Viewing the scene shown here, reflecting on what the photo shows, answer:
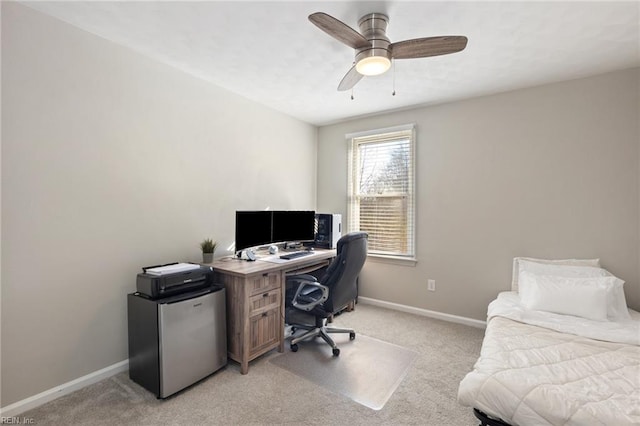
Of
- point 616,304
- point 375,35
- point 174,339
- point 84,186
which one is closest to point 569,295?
point 616,304

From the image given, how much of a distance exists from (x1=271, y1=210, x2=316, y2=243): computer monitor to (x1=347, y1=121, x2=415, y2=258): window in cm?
76

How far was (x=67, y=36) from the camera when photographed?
1910mm

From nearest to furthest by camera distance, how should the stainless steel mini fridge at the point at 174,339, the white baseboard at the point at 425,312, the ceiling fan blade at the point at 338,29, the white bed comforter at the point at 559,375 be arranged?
the white bed comforter at the point at 559,375 → the ceiling fan blade at the point at 338,29 → the stainless steel mini fridge at the point at 174,339 → the white baseboard at the point at 425,312

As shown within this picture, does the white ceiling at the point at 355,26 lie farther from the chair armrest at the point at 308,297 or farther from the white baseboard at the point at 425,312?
the white baseboard at the point at 425,312

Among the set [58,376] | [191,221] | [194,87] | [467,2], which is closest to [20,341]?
[58,376]

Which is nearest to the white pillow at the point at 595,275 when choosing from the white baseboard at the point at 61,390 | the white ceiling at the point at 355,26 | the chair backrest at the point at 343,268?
the chair backrest at the point at 343,268

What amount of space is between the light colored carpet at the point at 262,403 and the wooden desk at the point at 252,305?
156mm

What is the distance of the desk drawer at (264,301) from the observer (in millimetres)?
2262

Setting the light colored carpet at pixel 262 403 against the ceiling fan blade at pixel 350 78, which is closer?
the light colored carpet at pixel 262 403

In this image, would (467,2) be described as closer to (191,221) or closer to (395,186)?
(395,186)

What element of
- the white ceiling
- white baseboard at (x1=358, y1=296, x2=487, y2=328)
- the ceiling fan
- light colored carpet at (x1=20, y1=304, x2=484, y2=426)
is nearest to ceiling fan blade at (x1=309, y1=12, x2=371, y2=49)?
the ceiling fan

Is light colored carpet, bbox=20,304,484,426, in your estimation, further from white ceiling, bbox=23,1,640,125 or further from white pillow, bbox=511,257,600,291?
white ceiling, bbox=23,1,640,125

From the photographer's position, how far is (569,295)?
84.1 inches

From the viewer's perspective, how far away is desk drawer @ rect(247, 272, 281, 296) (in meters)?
2.26
